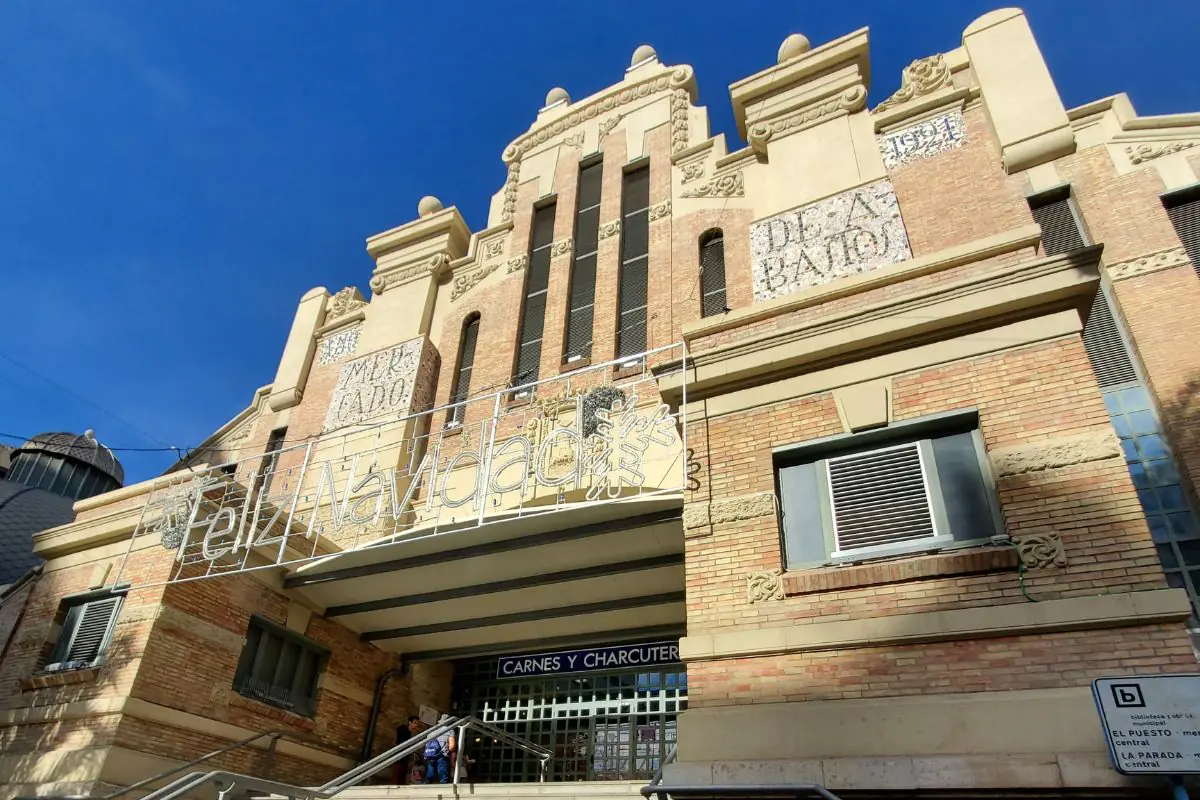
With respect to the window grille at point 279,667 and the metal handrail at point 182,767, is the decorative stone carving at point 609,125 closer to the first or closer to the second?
the window grille at point 279,667

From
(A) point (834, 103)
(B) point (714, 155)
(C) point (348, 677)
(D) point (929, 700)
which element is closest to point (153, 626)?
(C) point (348, 677)

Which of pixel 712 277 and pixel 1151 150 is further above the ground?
pixel 1151 150

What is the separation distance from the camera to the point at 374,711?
549 inches

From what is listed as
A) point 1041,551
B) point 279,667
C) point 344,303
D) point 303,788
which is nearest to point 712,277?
point 1041,551

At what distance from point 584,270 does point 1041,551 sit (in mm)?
12598

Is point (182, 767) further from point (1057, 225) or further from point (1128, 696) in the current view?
point (1057, 225)

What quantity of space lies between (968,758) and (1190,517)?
7.57 metres

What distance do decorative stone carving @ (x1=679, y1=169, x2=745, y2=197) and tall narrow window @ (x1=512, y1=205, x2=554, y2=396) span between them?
3904 mm

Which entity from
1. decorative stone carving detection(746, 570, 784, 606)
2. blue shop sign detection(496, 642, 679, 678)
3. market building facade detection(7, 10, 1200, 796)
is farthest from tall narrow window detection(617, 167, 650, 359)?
decorative stone carving detection(746, 570, 784, 606)

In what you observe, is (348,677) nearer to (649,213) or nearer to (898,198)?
(649,213)

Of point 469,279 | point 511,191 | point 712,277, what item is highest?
point 511,191

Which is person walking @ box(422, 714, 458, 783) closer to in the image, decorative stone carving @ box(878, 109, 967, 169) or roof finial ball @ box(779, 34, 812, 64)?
decorative stone carving @ box(878, 109, 967, 169)

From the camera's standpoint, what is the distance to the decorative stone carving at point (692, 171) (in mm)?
16891

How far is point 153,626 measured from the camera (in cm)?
1084
